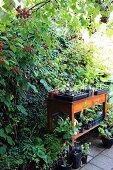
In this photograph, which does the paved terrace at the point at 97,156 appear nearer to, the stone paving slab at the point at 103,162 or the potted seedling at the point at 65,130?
the stone paving slab at the point at 103,162

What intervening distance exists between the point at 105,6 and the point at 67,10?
375 millimetres

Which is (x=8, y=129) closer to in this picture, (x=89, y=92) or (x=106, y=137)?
(x=89, y=92)

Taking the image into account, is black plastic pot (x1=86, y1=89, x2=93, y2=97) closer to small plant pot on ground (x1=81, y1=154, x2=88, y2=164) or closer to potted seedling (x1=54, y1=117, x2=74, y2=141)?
potted seedling (x1=54, y1=117, x2=74, y2=141)

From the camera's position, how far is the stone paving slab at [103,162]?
276 cm

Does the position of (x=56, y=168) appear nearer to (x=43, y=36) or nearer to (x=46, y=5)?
(x=43, y=36)

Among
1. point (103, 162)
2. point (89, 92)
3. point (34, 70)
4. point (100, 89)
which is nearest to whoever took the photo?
point (34, 70)

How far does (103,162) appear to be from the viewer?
2854mm

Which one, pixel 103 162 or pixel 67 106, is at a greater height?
pixel 67 106

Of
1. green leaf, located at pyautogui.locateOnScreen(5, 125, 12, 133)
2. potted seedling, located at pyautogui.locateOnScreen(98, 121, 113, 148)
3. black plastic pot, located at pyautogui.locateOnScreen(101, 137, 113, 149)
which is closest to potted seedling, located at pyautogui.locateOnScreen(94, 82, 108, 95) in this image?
potted seedling, located at pyautogui.locateOnScreen(98, 121, 113, 148)

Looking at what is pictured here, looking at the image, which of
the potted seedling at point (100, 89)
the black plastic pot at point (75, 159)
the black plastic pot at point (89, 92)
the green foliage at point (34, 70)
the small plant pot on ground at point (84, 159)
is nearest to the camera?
the green foliage at point (34, 70)

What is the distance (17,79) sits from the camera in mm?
2346

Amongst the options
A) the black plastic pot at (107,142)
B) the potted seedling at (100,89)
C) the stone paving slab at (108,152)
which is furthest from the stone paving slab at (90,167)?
the potted seedling at (100,89)

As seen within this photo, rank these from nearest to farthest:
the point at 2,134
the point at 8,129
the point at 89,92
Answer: the point at 2,134 → the point at 8,129 → the point at 89,92

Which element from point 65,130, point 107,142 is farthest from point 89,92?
point 107,142
